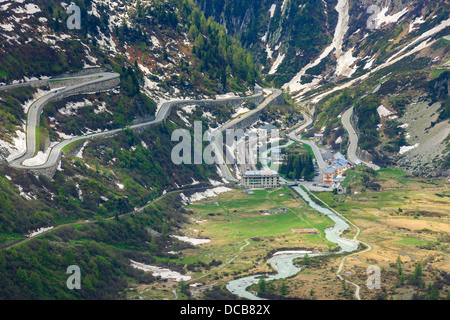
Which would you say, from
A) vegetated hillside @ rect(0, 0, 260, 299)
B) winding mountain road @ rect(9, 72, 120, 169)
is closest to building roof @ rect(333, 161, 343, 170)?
vegetated hillside @ rect(0, 0, 260, 299)

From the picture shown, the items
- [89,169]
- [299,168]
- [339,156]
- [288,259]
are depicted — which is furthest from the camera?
[339,156]

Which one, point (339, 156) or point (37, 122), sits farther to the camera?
point (339, 156)

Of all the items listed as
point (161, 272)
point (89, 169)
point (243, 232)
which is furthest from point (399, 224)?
point (89, 169)

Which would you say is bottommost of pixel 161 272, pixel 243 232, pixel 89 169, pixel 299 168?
pixel 161 272

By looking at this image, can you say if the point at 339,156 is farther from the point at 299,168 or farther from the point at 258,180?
the point at 258,180

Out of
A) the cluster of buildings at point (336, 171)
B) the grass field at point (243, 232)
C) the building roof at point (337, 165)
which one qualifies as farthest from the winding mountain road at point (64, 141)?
the building roof at point (337, 165)

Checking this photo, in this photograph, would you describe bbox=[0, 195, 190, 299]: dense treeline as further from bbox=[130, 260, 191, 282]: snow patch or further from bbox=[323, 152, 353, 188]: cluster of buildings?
bbox=[323, 152, 353, 188]: cluster of buildings

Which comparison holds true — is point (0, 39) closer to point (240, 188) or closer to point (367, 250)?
point (240, 188)
